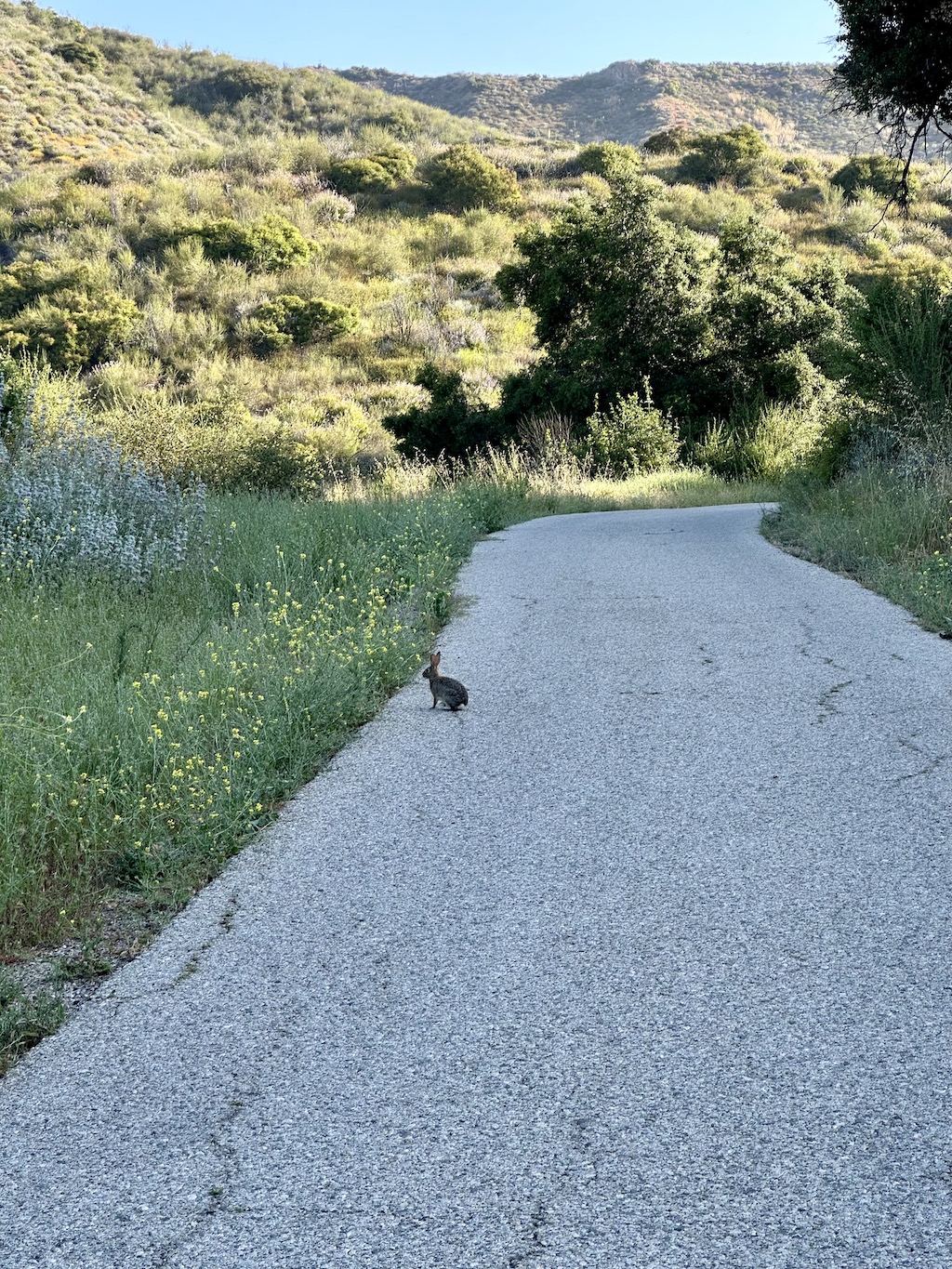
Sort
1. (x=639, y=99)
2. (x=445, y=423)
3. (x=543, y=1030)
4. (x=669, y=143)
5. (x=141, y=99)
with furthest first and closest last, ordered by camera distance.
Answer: (x=639, y=99), (x=669, y=143), (x=141, y=99), (x=445, y=423), (x=543, y=1030)

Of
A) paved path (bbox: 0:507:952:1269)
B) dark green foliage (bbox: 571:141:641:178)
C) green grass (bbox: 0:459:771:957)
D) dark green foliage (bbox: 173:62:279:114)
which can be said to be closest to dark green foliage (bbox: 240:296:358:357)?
dark green foliage (bbox: 571:141:641:178)

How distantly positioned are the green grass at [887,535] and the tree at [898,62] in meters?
3.60

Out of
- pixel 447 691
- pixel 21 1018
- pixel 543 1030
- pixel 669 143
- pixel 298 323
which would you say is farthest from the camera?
pixel 669 143

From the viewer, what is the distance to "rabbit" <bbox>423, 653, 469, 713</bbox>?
5.71m

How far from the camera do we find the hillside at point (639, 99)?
68.4 metres

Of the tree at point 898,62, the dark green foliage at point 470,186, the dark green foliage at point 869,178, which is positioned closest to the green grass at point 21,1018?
the tree at point 898,62

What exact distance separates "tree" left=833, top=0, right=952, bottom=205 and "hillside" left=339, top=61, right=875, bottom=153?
57868mm

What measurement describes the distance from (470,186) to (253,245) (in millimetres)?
10807

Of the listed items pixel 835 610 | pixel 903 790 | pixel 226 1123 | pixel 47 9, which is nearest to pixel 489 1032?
pixel 226 1123

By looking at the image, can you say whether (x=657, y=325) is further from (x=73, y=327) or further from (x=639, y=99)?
(x=639, y=99)

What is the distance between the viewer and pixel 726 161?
4559cm

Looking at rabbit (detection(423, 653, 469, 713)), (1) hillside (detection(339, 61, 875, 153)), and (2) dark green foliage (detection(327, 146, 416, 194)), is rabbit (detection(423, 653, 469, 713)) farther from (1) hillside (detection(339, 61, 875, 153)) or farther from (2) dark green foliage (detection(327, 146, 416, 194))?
(1) hillside (detection(339, 61, 875, 153))

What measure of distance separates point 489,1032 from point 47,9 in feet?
191

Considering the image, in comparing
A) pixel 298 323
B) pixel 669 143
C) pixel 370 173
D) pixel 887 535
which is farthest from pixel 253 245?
pixel 887 535
